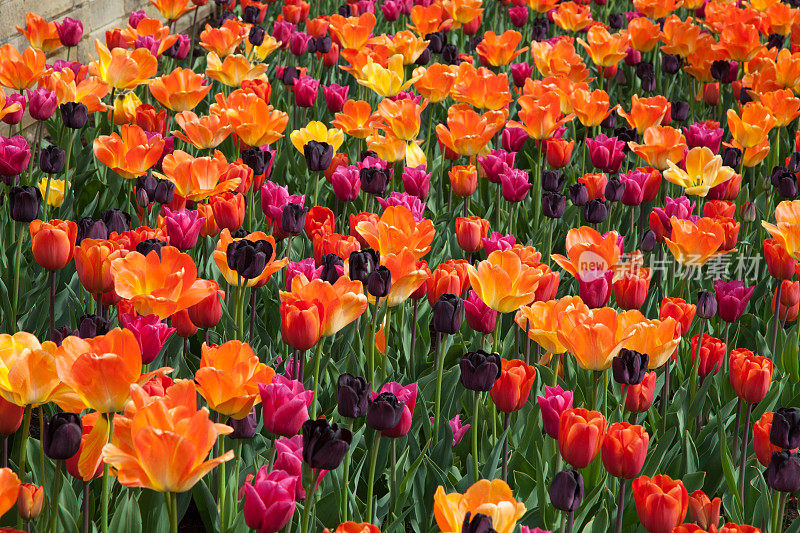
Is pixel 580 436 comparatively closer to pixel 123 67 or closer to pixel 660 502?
pixel 660 502

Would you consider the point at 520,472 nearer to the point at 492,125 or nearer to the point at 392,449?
the point at 392,449

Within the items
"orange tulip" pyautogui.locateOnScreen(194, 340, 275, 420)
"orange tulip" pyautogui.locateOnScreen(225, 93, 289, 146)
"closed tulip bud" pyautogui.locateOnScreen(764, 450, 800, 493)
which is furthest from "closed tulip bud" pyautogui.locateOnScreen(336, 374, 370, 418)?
"orange tulip" pyautogui.locateOnScreen(225, 93, 289, 146)

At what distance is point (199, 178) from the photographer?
8.51 feet

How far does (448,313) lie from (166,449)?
2.80 ft

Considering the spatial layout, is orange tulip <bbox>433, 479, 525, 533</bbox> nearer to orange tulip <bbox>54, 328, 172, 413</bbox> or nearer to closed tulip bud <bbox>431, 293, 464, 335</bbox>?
orange tulip <bbox>54, 328, 172, 413</bbox>

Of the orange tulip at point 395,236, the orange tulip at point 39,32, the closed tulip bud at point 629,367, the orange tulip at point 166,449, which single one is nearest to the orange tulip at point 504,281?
the orange tulip at point 395,236

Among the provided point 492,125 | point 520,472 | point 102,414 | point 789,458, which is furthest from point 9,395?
point 492,125

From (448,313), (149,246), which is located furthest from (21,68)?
(448,313)

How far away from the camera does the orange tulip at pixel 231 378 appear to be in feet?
4.69

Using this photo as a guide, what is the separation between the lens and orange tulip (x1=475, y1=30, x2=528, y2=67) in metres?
4.62

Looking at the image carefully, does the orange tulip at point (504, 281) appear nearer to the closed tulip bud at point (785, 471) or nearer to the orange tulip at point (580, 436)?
the orange tulip at point (580, 436)

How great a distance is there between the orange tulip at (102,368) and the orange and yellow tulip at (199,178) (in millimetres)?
1208

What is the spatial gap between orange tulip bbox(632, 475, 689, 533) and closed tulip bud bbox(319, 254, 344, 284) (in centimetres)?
87

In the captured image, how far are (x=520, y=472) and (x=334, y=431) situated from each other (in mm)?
722
